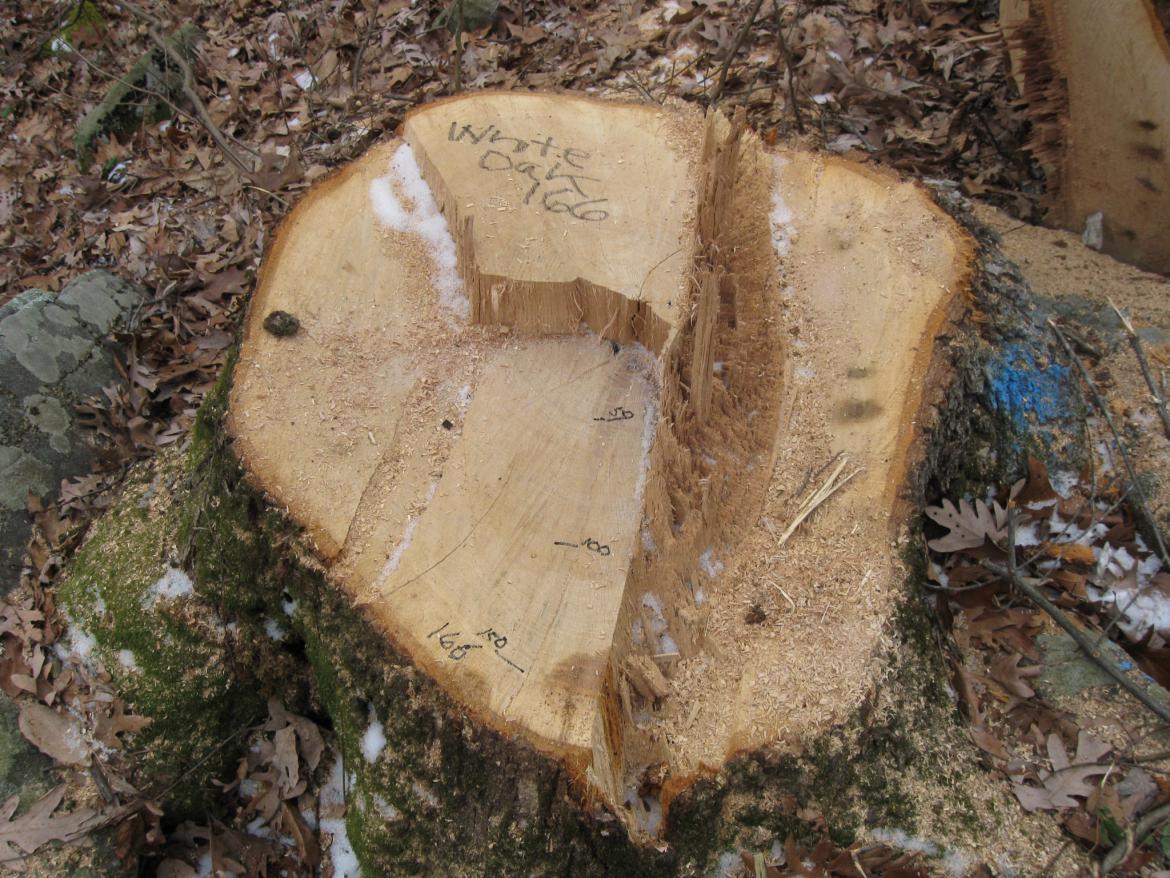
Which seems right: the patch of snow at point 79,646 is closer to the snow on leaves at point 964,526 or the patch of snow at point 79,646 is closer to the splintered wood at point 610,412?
the splintered wood at point 610,412

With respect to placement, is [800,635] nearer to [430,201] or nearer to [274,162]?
[430,201]

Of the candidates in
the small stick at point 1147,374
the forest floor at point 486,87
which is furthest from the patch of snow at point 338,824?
the small stick at point 1147,374

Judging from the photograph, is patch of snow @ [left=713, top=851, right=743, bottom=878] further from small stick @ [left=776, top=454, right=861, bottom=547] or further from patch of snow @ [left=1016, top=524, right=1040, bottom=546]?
patch of snow @ [left=1016, top=524, right=1040, bottom=546]

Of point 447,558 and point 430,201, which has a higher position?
point 430,201

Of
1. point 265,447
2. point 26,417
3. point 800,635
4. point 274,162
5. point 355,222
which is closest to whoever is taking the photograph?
point 800,635

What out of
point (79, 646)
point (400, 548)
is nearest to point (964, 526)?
point (400, 548)

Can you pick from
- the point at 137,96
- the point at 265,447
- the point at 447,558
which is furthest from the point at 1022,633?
the point at 137,96

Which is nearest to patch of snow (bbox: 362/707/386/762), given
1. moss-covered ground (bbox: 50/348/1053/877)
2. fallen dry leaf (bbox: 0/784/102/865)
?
moss-covered ground (bbox: 50/348/1053/877)
